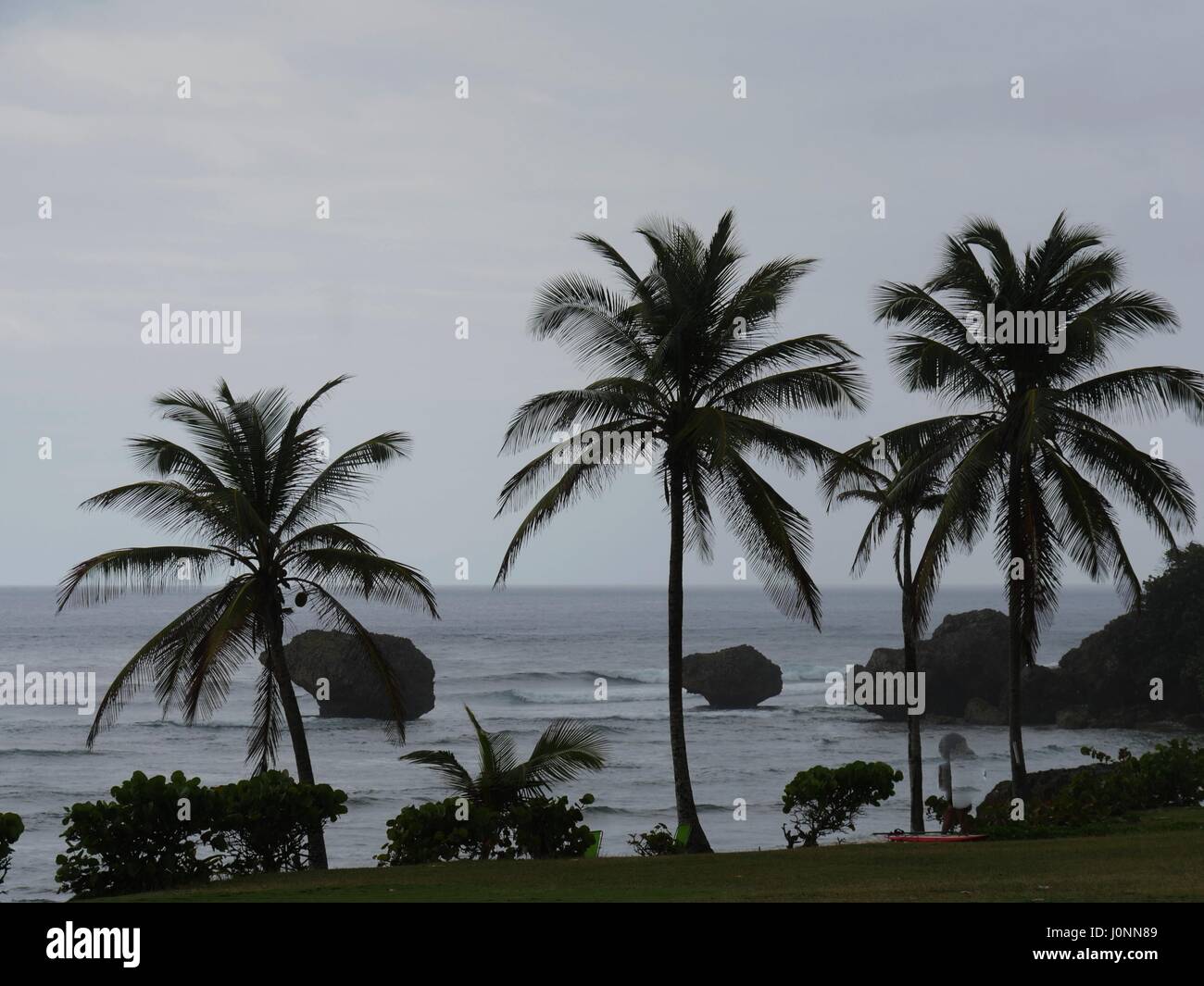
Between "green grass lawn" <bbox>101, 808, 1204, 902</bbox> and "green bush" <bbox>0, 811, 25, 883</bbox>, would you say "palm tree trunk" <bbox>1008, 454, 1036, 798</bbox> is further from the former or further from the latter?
"green bush" <bbox>0, 811, 25, 883</bbox>

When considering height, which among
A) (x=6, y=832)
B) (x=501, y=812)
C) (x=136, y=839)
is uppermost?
(x=6, y=832)

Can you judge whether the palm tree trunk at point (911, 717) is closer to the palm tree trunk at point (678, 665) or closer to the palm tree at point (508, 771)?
the palm tree trunk at point (678, 665)

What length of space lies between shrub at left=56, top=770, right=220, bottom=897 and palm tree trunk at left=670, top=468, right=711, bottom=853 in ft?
25.0

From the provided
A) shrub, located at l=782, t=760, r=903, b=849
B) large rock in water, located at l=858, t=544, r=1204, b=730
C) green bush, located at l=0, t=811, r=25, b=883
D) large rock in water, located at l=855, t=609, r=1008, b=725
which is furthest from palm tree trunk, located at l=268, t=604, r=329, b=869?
large rock in water, located at l=855, t=609, r=1008, b=725

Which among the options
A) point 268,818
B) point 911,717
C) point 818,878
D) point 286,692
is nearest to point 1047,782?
point 911,717

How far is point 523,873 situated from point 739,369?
29.1 ft

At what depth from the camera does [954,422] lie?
22.4 meters

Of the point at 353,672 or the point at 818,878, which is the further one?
the point at 353,672

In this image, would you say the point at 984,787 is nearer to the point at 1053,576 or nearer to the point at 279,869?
the point at 1053,576

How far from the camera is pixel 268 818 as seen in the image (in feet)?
55.1

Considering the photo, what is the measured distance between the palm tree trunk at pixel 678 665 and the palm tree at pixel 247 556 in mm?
4242

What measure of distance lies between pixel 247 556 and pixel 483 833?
18.2 ft

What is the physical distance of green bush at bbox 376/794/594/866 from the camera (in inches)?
702

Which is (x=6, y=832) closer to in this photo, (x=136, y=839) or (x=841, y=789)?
(x=136, y=839)
